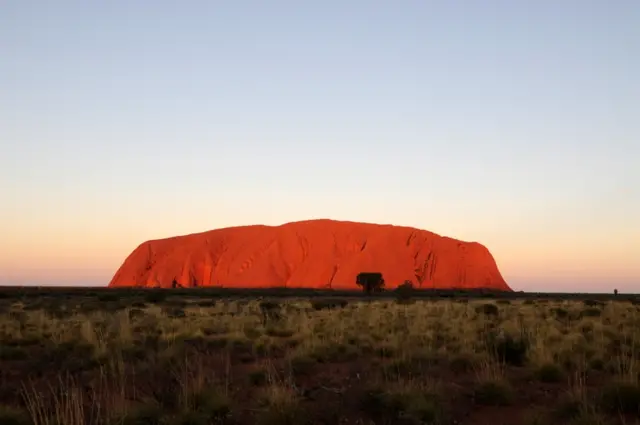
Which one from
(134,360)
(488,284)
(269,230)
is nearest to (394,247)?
(488,284)

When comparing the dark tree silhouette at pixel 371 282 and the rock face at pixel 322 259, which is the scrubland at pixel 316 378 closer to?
the dark tree silhouette at pixel 371 282

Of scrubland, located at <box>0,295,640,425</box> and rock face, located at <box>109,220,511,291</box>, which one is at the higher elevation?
rock face, located at <box>109,220,511,291</box>

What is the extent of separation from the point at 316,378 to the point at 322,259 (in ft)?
342

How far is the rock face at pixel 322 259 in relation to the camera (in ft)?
364

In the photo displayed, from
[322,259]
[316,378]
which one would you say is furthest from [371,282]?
[316,378]

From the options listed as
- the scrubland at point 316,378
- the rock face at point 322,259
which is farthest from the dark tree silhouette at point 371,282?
the scrubland at point 316,378

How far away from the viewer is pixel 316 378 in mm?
10766

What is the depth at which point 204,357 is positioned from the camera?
1288 cm

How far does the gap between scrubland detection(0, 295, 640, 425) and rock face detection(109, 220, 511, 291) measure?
92267 mm

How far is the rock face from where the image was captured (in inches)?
4368

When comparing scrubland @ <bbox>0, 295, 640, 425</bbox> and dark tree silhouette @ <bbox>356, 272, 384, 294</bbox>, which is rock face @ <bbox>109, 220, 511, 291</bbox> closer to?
dark tree silhouette @ <bbox>356, 272, 384, 294</bbox>

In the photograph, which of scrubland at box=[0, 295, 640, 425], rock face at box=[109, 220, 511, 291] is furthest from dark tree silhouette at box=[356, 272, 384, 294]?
scrubland at box=[0, 295, 640, 425]

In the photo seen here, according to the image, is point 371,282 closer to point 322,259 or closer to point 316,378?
point 322,259

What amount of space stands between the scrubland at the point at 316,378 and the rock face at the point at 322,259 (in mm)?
92267
